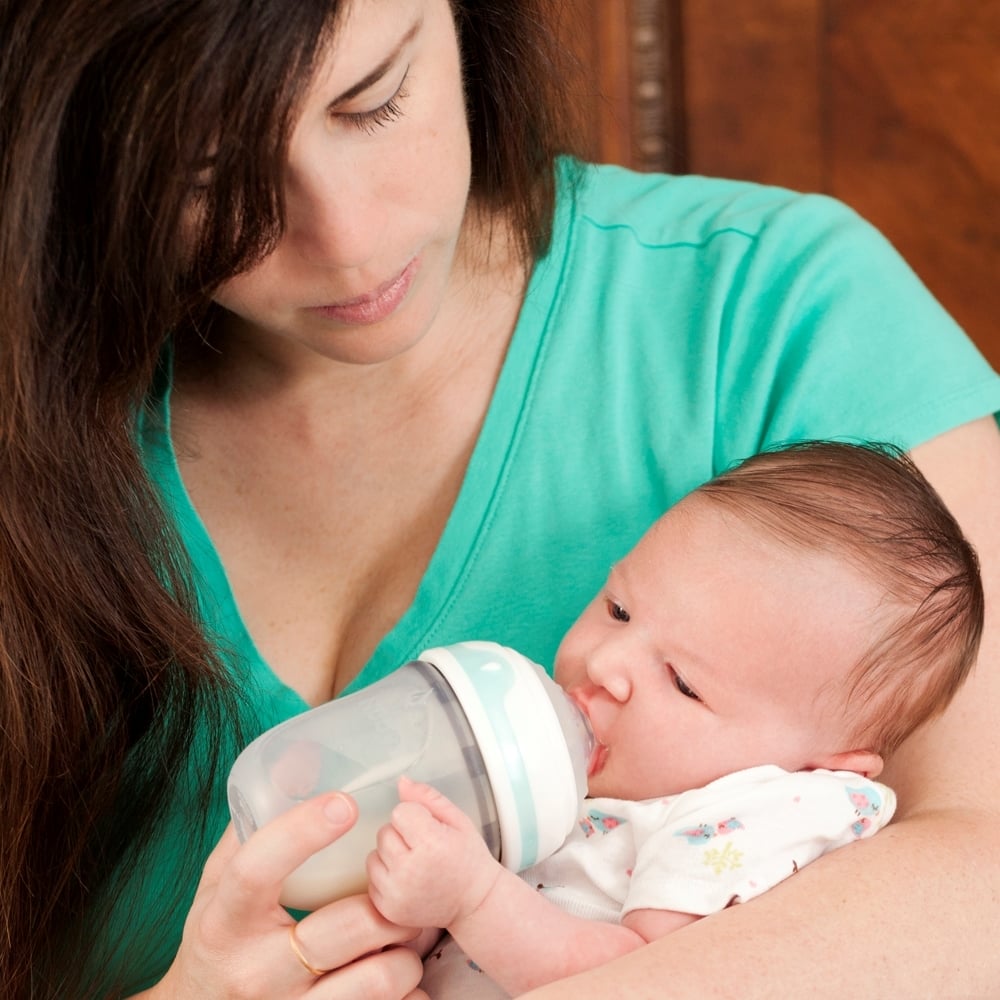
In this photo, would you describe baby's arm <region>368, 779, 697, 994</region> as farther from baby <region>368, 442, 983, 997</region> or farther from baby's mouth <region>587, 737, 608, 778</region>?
baby's mouth <region>587, 737, 608, 778</region>

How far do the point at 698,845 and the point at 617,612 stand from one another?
216 millimetres

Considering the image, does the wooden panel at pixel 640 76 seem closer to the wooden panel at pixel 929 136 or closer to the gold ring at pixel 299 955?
the wooden panel at pixel 929 136

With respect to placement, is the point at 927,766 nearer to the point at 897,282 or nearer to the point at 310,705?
the point at 897,282

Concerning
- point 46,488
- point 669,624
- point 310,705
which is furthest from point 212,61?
point 310,705

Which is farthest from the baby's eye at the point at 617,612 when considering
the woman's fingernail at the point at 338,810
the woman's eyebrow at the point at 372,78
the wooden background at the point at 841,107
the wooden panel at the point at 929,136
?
the wooden panel at the point at 929,136

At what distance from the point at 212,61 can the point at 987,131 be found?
60.3 inches

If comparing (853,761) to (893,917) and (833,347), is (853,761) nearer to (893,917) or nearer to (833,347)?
(893,917)

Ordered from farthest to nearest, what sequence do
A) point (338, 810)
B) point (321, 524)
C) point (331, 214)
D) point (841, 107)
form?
point (841, 107), point (321, 524), point (331, 214), point (338, 810)

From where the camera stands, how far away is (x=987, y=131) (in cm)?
210

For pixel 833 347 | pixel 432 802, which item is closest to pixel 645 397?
pixel 833 347

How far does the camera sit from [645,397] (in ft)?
4.41

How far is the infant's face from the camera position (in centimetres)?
109

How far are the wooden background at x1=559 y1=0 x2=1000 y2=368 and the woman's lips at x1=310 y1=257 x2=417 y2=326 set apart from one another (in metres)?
0.96

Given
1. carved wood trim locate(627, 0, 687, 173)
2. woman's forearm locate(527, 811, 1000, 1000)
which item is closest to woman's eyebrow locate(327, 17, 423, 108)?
woman's forearm locate(527, 811, 1000, 1000)
